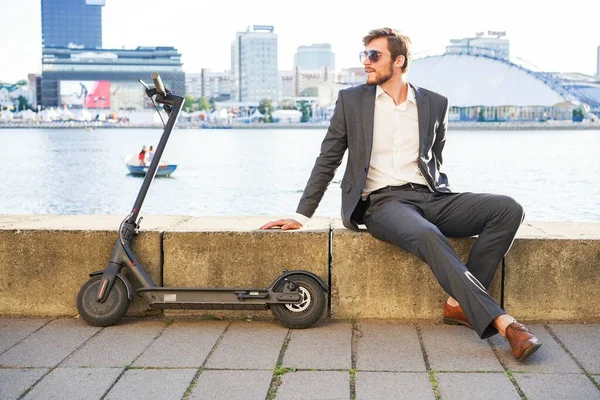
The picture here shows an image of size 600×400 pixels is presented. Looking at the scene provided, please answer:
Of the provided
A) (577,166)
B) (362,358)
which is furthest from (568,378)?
(577,166)

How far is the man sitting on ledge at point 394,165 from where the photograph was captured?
3855 mm

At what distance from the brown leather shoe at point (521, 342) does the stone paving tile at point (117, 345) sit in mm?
1411

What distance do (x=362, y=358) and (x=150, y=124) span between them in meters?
146

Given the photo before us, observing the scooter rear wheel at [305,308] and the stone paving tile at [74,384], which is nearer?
the stone paving tile at [74,384]

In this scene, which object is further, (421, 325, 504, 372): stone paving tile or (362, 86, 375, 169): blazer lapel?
(362, 86, 375, 169): blazer lapel

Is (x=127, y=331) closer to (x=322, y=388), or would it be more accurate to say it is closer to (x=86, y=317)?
(x=86, y=317)

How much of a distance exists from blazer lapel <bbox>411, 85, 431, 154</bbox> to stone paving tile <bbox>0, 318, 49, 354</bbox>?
188cm

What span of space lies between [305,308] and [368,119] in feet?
2.92

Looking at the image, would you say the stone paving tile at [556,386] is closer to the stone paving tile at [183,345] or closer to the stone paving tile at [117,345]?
the stone paving tile at [183,345]

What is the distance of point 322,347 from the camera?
3.56 m

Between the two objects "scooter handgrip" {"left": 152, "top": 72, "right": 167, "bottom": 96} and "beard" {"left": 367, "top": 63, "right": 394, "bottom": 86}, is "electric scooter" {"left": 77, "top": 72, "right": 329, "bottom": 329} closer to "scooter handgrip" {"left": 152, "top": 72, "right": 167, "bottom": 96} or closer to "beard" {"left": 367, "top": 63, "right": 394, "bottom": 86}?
"scooter handgrip" {"left": 152, "top": 72, "right": 167, "bottom": 96}

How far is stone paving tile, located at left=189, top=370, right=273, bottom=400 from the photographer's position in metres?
2.95

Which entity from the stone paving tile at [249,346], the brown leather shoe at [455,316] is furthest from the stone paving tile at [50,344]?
the brown leather shoe at [455,316]

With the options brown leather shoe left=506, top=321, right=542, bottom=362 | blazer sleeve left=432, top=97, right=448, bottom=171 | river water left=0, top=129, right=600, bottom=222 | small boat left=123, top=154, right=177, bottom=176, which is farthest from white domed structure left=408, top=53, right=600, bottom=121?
brown leather shoe left=506, top=321, right=542, bottom=362
